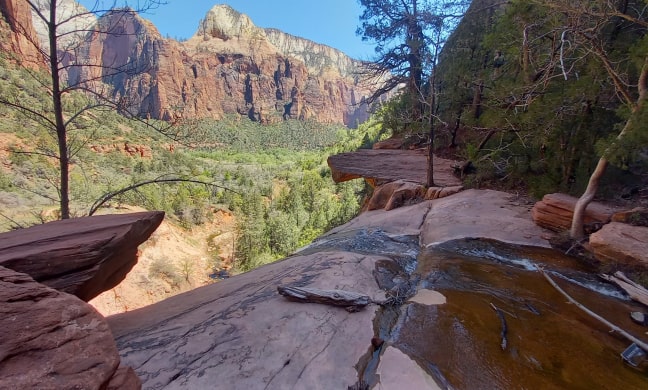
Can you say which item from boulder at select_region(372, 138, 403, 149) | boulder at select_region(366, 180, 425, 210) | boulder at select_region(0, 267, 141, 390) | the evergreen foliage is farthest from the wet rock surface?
boulder at select_region(372, 138, 403, 149)

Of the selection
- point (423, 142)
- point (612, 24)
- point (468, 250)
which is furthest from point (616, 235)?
point (423, 142)

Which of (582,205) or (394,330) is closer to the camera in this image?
(394,330)

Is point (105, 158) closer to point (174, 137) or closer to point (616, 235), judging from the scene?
point (174, 137)

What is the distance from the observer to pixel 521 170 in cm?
831

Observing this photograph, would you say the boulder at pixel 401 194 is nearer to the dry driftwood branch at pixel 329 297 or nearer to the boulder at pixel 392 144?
the boulder at pixel 392 144

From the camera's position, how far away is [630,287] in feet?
12.5

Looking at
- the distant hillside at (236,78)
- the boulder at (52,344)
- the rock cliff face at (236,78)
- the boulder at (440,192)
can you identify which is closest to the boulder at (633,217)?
the boulder at (440,192)

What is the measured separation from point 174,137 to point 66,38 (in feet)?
7.67

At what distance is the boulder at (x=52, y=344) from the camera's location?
1.43 m

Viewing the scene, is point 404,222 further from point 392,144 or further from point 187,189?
point 187,189

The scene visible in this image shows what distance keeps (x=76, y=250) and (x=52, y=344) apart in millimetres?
1917

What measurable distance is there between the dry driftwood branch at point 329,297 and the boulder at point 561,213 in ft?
14.6

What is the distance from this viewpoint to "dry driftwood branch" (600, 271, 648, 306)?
3635mm

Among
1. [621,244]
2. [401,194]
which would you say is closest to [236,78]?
[401,194]
